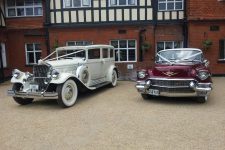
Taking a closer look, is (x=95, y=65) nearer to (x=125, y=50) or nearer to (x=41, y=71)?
(x=41, y=71)

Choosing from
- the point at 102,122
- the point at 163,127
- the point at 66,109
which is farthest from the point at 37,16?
the point at 163,127

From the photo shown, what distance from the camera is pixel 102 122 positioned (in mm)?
6141

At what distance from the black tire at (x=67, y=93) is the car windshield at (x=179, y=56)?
310 centimetres

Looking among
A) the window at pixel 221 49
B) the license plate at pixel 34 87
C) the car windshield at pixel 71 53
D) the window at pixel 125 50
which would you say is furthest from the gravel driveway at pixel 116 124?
the window at pixel 125 50

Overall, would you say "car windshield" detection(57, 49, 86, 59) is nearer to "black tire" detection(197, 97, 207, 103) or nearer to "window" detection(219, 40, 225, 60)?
"black tire" detection(197, 97, 207, 103)

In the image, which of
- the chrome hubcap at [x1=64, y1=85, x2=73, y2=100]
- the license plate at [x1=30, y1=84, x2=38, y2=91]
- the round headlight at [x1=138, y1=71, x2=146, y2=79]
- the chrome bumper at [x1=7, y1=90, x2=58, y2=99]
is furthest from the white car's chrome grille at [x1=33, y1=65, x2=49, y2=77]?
the round headlight at [x1=138, y1=71, x2=146, y2=79]

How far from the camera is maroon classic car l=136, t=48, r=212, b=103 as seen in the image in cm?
744

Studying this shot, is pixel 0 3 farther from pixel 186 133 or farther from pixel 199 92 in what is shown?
pixel 186 133

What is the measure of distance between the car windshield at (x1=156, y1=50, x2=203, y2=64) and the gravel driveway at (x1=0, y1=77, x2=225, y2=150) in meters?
1.30

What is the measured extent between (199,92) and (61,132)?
13.3 feet

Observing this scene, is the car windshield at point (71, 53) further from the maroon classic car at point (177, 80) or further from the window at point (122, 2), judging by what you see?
the window at point (122, 2)

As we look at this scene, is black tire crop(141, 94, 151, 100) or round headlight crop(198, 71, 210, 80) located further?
black tire crop(141, 94, 151, 100)

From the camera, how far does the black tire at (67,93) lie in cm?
745

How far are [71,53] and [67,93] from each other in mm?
2315
